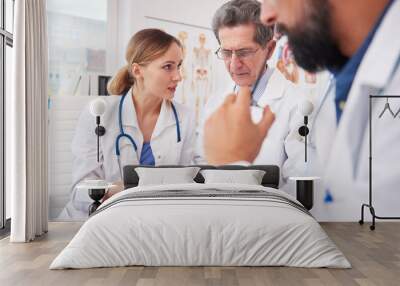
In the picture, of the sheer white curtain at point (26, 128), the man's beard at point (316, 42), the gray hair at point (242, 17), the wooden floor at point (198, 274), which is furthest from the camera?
the gray hair at point (242, 17)

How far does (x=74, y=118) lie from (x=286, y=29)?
2.67 m

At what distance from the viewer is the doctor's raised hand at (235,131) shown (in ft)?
22.4

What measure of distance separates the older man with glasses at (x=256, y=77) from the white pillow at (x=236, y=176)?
0.44 metres

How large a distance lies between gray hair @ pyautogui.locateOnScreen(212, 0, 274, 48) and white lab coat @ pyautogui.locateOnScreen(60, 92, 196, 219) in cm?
110

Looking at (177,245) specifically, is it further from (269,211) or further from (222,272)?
(269,211)

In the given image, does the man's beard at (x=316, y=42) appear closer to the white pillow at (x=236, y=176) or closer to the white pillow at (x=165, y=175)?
the white pillow at (x=236, y=176)

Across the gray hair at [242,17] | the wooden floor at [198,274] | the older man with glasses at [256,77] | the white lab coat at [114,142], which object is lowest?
the wooden floor at [198,274]

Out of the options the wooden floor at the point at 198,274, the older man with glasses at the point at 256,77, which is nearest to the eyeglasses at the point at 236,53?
the older man with glasses at the point at 256,77

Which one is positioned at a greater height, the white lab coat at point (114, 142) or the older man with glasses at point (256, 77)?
the older man with glasses at point (256, 77)

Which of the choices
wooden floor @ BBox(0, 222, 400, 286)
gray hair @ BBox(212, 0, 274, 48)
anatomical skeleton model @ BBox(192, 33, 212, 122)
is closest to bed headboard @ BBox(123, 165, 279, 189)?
anatomical skeleton model @ BBox(192, 33, 212, 122)

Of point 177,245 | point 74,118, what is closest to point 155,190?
point 177,245

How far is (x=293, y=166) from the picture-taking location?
22.4ft

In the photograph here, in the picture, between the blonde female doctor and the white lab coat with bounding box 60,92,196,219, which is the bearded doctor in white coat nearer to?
the white lab coat with bounding box 60,92,196,219

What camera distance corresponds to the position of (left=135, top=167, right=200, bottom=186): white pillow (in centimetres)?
630
